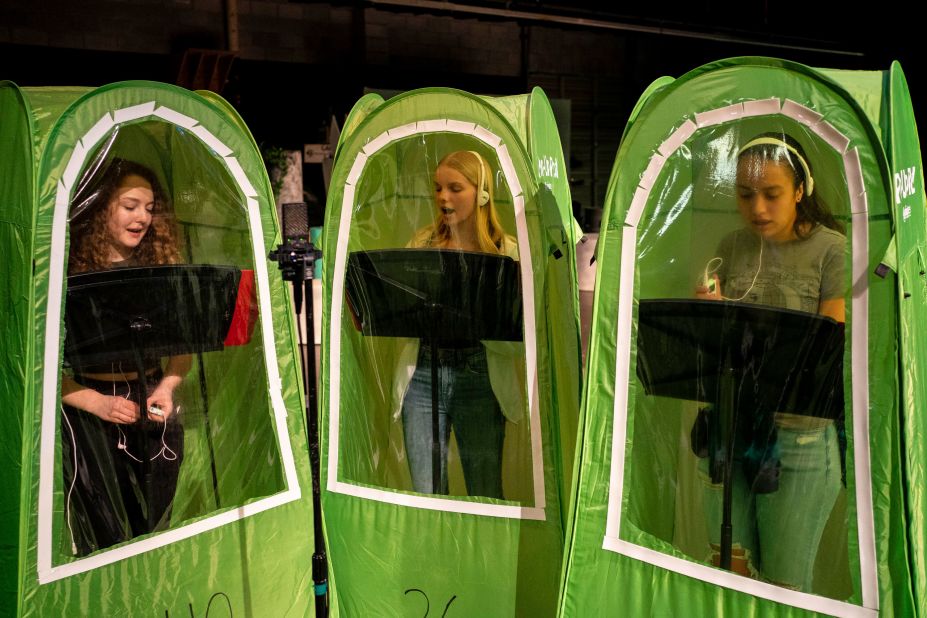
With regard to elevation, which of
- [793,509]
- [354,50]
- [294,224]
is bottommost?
[793,509]

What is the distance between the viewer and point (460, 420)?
267cm

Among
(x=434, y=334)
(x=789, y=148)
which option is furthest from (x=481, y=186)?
(x=789, y=148)

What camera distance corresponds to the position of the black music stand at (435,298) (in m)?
2.55

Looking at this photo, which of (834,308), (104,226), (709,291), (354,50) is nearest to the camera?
(834,308)

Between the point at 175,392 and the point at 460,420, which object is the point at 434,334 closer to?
the point at 460,420

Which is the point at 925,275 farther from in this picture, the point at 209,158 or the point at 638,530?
the point at 209,158

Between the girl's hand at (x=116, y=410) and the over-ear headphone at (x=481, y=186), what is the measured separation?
117 centimetres

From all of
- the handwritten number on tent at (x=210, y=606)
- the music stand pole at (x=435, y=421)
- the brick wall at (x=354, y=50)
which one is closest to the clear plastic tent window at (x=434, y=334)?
the music stand pole at (x=435, y=421)

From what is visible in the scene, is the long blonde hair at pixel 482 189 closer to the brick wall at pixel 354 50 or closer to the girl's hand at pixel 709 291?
the girl's hand at pixel 709 291

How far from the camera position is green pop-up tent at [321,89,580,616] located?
2.47 m

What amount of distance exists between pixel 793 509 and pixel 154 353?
1.79m

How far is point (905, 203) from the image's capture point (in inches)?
75.1

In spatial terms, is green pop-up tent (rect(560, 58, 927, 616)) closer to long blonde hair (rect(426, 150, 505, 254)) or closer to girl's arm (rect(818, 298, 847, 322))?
girl's arm (rect(818, 298, 847, 322))

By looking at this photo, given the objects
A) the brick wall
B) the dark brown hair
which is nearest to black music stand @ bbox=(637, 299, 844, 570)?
the dark brown hair
